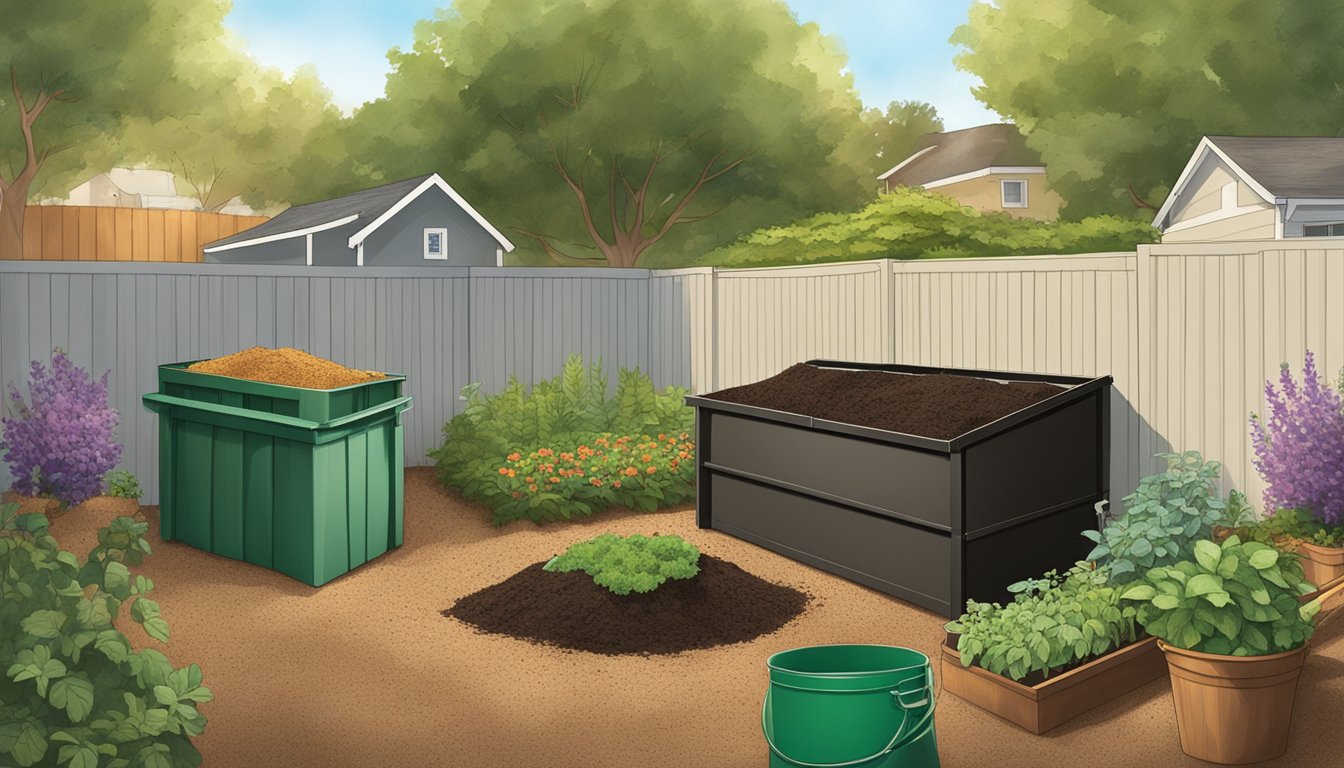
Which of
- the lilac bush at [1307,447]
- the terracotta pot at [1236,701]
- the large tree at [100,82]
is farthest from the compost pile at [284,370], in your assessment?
the large tree at [100,82]

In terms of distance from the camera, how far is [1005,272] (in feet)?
25.7

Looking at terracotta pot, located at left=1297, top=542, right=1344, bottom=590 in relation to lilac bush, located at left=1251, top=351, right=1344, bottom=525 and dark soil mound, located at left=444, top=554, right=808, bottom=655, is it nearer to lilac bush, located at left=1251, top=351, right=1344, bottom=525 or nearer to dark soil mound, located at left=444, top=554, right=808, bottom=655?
lilac bush, located at left=1251, top=351, right=1344, bottom=525

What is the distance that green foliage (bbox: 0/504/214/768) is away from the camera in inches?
123

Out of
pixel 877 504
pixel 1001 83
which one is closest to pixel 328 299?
pixel 877 504

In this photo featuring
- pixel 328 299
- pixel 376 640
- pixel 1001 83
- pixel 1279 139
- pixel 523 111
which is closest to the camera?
pixel 376 640

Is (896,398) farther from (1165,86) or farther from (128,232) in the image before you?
(1165,86)

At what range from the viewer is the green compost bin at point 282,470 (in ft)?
23.5

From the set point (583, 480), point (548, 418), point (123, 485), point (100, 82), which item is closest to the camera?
point (583, 480)

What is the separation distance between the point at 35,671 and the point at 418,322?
8.01 metres

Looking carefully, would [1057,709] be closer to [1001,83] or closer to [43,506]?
[43,506]

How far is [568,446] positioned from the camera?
384 inches

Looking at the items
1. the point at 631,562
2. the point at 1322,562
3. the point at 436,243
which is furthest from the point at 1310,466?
the point at 436,243

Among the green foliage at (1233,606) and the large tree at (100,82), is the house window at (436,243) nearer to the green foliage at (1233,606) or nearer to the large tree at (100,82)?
the large tree at (100,82)

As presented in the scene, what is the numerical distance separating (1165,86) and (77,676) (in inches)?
1317
